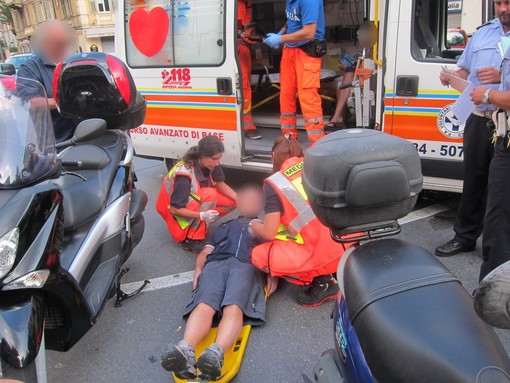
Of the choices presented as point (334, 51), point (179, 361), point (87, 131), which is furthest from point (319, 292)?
point (334, 51)

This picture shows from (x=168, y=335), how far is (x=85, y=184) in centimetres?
101

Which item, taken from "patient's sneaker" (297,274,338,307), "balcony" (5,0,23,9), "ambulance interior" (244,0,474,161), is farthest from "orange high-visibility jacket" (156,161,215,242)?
"balcony" (5,0,23,9)

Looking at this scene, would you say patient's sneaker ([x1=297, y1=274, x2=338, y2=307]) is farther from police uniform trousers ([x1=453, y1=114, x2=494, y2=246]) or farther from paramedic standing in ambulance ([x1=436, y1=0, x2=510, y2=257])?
police uniform trousers ([x1=453, y1=114, x2=494, y2=246])

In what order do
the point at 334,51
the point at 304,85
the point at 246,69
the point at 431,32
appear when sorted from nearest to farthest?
the point at 431,32
the point at 304,85
the point at 246,69
the point at 334,51

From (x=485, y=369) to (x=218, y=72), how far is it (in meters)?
3.53

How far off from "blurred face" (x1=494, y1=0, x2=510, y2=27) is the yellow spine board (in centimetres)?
225

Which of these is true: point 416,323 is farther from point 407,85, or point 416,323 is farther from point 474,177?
point 407,85

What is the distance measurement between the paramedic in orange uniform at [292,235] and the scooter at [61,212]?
917mm

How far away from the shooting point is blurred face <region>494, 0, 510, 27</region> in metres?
2.38

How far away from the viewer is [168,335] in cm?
257

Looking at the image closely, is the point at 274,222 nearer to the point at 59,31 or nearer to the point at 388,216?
the point at 388,216

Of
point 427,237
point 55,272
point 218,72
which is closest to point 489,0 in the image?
point 427,237

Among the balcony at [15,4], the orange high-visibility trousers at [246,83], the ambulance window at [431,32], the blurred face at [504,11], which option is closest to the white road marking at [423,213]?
the ambulance window at [431,32]

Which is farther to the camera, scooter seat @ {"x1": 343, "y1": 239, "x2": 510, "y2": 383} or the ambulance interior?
the ambulance interior
